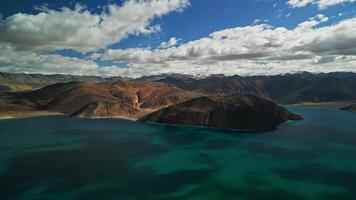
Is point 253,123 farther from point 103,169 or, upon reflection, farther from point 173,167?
point 103,169

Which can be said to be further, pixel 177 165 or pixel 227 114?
pixel 227 114

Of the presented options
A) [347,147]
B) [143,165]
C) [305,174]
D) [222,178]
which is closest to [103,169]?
[143,165]

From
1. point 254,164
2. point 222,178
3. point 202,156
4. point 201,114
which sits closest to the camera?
point 222,178

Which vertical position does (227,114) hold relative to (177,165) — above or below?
above

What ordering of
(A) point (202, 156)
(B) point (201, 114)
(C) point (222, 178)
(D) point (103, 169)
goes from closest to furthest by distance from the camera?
(C) point (222, 178)
(D) point (103, 169)
(A) point (202, 156)
(B) point (201, 114)
